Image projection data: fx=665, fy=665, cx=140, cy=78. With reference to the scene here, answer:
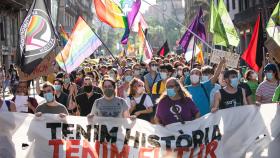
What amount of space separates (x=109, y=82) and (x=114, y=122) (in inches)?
22.7

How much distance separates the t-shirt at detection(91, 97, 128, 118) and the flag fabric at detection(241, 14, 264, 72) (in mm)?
4342

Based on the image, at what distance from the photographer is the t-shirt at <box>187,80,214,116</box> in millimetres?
9031

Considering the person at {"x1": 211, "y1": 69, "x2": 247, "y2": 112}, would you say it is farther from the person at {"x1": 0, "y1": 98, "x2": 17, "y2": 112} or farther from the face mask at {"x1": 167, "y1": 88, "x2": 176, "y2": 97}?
the person at {"x1": 0, "y1": 98, "x2": 17, "y2": 112}

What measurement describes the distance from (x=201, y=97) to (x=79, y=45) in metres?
3.68

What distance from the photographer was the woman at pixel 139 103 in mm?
8805

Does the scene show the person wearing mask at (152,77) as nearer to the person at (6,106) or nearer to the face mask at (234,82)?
the face mask at (234,82)

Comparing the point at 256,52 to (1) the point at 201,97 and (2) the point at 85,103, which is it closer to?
(1) the point at 201,97

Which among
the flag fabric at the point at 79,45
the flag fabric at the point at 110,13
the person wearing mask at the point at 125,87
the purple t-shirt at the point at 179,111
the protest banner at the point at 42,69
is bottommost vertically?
the purple t-shirt at the point at 179,111

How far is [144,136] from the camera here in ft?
24.8

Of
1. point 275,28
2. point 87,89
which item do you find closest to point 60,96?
point 87,89

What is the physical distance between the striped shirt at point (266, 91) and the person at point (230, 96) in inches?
34.8

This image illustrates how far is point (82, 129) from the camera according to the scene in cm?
757

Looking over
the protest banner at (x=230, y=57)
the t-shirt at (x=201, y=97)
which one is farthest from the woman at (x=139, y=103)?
the protest banner at (x=230, y=57)

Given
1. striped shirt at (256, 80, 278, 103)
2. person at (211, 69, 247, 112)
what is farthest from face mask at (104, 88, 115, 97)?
striped shirt at (256, 80, 278, 103)
